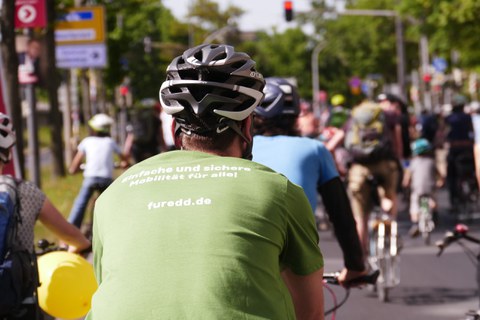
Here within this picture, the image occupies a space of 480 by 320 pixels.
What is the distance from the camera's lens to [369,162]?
11.2 m

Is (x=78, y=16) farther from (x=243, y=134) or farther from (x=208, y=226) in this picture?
(x=208, y=226)

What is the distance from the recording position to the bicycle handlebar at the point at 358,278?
4254 millimetres

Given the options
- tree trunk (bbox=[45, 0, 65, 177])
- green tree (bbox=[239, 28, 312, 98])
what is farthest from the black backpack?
green tree (bbox=[239, 28, 312, 98])

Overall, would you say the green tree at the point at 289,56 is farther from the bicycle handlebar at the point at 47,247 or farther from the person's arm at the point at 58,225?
the person's arm at the point at 58,225

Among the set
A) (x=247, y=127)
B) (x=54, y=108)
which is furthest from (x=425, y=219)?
(x=54, y=108)

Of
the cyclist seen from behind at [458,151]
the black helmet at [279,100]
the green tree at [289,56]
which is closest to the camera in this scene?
the black helmet at [279,100]

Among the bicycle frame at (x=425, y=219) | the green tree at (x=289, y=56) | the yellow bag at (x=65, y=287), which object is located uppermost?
the yellow bag at (x=65, y=287)

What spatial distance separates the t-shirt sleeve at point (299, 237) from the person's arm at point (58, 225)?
238 centimetres

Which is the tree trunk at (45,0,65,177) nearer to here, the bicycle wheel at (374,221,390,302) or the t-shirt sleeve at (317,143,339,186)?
the bicycle wheel at (374,221,390,302)

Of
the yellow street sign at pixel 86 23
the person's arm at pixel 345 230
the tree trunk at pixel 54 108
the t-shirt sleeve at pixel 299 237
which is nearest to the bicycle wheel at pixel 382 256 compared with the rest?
the person's arm at pixel 345 230

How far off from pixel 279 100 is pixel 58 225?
1128mm

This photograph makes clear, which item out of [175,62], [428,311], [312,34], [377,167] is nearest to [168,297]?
[175,62]

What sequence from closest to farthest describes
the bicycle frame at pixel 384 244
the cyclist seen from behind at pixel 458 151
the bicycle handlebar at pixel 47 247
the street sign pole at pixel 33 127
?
1. the bicycle handlebar at pixel 47 247
2. the bicycle frame at pixel 384 244
3. the street sign pole at pixel 33 127
4. the cyclist seen from behind at pixel 458 151

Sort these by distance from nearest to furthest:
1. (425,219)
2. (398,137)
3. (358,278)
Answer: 1. (358,278)
2. (398,137)
3. (425,219)
